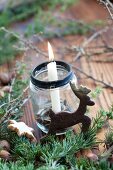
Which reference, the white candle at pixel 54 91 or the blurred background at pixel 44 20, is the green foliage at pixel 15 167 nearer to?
the white candle at pixel 54 91

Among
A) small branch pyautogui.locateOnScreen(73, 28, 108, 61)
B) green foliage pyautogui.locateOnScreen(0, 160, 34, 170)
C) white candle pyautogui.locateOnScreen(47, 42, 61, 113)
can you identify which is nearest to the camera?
green foliage pyautogui.locateOnScreen(0, 160, 34, 170)

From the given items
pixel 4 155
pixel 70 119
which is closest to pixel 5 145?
pixel 4 155

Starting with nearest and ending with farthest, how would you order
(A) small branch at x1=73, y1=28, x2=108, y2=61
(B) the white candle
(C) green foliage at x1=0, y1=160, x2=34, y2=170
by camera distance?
(C) green foliage at x1=0, y1=160, x2=34, y2=170, (B) the white candle, (A) small branch at x1=73, y1=28, x2=108, y2=61

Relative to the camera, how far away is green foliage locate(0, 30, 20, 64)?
1.05 metres

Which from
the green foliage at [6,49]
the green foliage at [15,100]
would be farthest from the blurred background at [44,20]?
the green foliage at [15,100]

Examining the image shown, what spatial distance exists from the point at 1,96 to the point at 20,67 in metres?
0.12

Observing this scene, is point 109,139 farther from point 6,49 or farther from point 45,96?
point 6,49

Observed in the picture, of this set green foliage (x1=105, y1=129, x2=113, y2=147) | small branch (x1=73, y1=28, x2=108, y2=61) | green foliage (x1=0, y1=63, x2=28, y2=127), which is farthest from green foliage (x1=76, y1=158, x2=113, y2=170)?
small branch (x1=73, y1=28, x2=108, y2=61)

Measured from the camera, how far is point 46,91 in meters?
0.71

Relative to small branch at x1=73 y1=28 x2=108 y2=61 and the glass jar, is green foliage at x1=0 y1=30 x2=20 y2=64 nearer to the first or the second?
small branch at x1=73 y1=28 x2=108 y2=61

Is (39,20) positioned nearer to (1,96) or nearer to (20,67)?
(20,67)

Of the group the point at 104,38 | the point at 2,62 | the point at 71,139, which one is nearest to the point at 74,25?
the point at 104,38

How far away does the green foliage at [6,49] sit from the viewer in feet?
3.46

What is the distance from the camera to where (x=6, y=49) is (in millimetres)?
1072
